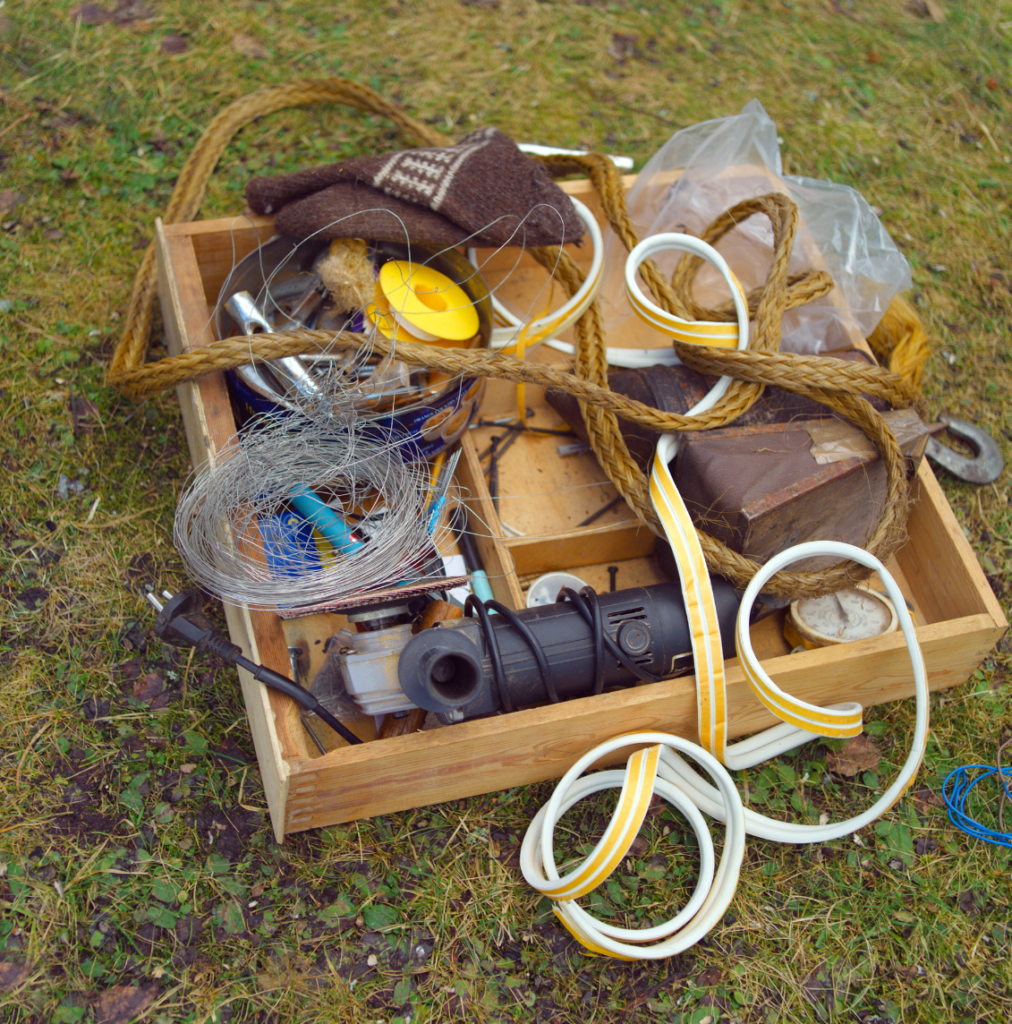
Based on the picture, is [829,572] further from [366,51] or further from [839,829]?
[366,51]

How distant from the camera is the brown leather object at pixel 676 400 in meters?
1.73

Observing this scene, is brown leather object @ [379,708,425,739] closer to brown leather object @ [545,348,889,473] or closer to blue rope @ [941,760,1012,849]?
brown leather object @ [545,348,889,473]

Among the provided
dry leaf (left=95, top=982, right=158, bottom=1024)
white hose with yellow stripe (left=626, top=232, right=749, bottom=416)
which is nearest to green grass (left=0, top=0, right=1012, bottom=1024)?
dry leaf (left=95, top=982, right=158, bottom=1024)

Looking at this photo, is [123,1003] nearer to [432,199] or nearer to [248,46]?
[432,199]

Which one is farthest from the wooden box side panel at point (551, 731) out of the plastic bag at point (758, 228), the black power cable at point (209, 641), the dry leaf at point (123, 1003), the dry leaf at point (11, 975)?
the plastic bag at point (758, 228)

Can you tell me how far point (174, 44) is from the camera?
2.55 metres

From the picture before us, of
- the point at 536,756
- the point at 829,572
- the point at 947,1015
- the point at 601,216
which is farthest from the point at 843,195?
the point at 947,1015

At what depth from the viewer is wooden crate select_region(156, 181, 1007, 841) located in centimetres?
143

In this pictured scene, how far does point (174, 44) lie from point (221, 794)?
2.16 m

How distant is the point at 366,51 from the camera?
8.79 ft

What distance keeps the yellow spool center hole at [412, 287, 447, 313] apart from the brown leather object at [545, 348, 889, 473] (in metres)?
0.30

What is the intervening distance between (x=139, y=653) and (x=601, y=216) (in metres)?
1.47

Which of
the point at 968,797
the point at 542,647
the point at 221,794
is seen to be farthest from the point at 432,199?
the point at 968,797

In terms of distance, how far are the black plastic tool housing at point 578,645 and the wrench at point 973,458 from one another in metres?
0.87
